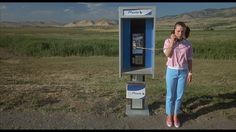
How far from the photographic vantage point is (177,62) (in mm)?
5207

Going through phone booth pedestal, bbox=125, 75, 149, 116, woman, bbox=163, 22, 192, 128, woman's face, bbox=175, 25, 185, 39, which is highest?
woman's face, bbox=175, 25, 185, 39

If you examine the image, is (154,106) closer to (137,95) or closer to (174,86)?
(137,95)

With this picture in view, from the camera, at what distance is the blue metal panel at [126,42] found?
6.10 meters

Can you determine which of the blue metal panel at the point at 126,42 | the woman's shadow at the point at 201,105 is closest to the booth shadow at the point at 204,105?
the woman's shadow at the point at 201,105

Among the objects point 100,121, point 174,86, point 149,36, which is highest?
point 149,36

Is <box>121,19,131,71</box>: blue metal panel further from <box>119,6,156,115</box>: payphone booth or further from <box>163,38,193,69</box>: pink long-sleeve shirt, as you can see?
<box>163,38,193,69</box>: pink long-sleeve shirt

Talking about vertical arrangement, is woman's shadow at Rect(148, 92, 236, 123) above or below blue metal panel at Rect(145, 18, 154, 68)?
below

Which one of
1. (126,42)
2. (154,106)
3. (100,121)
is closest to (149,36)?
(126,42)

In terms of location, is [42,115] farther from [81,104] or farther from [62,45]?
[62,45]

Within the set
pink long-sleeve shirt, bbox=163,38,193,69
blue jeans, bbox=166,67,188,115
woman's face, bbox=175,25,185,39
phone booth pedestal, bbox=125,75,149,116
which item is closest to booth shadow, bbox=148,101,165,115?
phone booth pedestal, bbox=125,75,149,116

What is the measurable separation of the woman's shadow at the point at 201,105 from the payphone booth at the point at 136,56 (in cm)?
41

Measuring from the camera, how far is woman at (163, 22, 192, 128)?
5160 mm

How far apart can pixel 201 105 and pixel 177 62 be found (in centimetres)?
179

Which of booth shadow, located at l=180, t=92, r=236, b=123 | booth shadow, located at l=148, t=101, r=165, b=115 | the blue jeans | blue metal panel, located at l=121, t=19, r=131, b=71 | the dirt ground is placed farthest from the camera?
booth shadow, located at l=148, t=101, r=165, b=115
